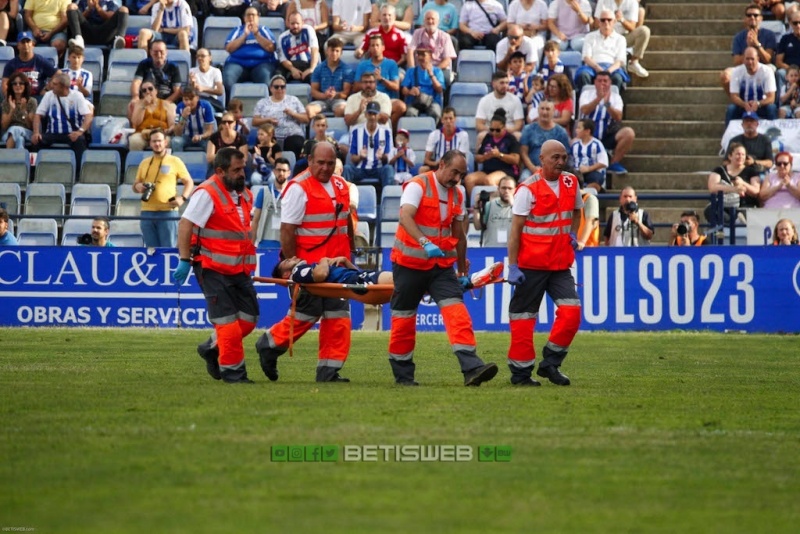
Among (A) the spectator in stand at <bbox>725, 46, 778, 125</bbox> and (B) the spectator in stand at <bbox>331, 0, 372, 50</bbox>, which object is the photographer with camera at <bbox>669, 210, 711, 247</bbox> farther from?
(B) the spectator in stand at <bbox>331, 0, 372, 50</bbox>

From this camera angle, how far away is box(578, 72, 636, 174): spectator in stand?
78.8ft

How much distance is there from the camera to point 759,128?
939 inches

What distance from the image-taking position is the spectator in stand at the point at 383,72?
24.5 meters

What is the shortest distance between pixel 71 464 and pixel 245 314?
495 centimetres

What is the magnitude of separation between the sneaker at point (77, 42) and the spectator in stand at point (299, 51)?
3.62m

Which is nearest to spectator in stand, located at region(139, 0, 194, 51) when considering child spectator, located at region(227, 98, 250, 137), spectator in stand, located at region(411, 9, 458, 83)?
child spectator, located at region(227, 98, 250, 137)

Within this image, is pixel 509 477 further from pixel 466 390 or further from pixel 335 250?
pixel 335 250

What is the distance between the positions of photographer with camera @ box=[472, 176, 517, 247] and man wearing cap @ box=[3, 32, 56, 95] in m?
8.68

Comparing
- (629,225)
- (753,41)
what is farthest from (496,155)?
(753,41)

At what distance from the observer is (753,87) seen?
80.2 ft

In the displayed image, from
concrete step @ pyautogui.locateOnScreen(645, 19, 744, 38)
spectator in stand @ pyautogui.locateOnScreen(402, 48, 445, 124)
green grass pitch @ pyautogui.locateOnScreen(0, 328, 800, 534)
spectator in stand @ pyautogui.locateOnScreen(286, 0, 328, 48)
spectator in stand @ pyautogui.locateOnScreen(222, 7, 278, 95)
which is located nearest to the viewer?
green grass pitch @ pyautogui.locateOnScreen(0, 328, 800, 534)

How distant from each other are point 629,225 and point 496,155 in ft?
8.46

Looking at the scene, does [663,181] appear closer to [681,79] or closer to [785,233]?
[681,79]


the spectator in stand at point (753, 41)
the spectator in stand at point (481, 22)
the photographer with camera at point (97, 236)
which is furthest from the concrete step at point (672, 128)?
the photographer with camera at point (97, 236)
